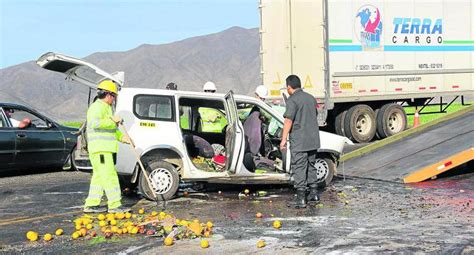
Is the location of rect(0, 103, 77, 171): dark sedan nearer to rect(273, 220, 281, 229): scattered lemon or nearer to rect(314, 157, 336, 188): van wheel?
rect(314, 157, 336, 188): van wheel

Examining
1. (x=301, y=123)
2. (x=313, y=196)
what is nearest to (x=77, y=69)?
(x=301, y=123)

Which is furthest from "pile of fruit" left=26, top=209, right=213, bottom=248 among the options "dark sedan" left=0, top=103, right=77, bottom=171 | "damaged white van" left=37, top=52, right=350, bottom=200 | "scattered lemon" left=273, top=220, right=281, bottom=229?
"dark sedan" left=0, top=103, right=77, bottom=171

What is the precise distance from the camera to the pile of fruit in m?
6.72

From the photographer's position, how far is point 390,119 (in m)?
18.5

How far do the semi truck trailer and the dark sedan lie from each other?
255 inches

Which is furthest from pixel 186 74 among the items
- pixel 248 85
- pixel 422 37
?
pixel 422 37

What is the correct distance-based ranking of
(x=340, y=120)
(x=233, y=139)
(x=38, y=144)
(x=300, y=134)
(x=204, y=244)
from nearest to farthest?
(x=204, y=244), (x=300, y=134), (x=233, y=139), (x=38, y=144), (x=340, y=120)

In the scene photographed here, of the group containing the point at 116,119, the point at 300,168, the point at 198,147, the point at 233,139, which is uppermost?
the point at 116,119

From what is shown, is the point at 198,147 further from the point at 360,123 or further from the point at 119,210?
the point at 360,123

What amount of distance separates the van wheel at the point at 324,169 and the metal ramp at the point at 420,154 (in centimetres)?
102

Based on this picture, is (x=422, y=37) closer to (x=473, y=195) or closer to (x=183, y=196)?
(x=473, y=195)

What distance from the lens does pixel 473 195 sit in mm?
9242

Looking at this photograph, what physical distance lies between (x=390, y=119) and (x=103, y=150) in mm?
12009

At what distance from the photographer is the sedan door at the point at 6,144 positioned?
1183 cm
